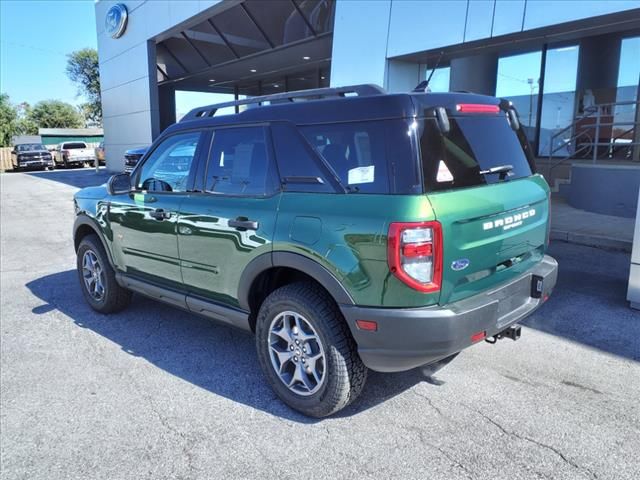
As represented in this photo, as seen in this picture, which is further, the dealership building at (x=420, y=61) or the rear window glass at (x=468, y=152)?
the dealership building at (x=420, y=61)

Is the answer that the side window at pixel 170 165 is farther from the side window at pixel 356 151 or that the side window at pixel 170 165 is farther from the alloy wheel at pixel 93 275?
the side window at pixel 356 151

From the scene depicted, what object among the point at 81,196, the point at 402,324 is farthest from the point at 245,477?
the point at 81,196

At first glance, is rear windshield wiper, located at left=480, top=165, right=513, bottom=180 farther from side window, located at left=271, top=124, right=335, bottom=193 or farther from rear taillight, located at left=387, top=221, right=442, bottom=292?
side window, located at left=271, top=124, right=335, bottom=193

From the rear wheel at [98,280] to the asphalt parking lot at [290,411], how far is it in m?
0.18

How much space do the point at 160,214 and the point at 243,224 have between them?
42.9 inches

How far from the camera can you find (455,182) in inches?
109

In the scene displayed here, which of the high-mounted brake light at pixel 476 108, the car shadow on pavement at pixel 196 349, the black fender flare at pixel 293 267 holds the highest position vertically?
the high-mounted brake light at pixel 476 108

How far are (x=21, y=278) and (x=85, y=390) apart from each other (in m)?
3.95

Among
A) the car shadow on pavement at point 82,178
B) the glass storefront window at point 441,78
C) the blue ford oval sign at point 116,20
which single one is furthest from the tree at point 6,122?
the glass storefront window at point 441,78

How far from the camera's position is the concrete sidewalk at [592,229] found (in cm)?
707

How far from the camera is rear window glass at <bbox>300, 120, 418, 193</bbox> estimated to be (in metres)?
2.63

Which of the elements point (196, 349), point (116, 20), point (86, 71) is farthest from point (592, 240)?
point (86, 71)

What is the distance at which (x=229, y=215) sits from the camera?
3.40m

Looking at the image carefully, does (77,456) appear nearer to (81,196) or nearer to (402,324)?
(402,324)
